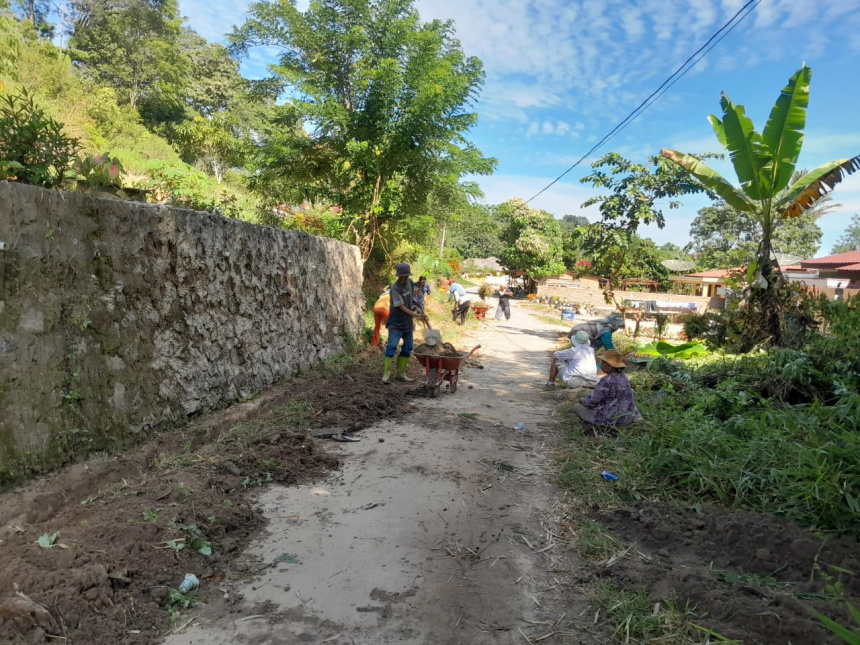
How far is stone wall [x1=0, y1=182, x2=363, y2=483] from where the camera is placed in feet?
11.0

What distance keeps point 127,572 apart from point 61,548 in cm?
41

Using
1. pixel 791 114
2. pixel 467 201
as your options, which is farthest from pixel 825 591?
pixel 467 201

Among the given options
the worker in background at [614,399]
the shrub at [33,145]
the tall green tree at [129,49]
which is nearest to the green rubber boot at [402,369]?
the worker in background at [614,399]

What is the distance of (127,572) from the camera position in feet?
8.94

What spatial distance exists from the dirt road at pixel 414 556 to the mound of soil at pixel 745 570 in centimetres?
54

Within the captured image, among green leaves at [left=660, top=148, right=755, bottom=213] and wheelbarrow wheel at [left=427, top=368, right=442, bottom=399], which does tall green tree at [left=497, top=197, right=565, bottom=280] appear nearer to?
green leaves at [left=660, top=148, right=755, bottom=213]

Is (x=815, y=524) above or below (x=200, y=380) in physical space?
below

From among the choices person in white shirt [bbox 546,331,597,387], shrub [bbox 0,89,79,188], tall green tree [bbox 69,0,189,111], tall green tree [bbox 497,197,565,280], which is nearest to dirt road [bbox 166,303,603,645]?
person in white shirt [bbox 546,331,597,387]

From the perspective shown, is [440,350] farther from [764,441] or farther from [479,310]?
[479,310]

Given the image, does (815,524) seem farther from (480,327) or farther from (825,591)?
(480,327)

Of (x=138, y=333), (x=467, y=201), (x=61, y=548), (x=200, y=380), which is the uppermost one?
(x=467, y=201)

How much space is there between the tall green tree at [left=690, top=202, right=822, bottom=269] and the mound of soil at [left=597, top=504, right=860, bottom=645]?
32.5m

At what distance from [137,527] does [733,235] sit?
60915 mm

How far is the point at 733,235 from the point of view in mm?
52469
